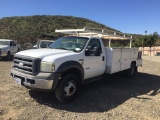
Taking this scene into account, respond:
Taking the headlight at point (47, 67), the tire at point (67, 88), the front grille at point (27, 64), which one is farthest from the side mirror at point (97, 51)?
the front grille at point (27, 64)

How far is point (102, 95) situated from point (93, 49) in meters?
1.56

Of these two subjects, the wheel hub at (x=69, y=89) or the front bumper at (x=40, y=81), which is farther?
the wheel hub at (x=69, y=89)

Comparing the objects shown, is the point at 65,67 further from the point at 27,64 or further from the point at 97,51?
the point at 97,51

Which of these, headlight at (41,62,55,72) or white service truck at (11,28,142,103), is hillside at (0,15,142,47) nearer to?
white service truck at (11,28,142,103)

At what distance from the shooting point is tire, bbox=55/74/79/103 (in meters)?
5.71

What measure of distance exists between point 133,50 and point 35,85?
6062mm

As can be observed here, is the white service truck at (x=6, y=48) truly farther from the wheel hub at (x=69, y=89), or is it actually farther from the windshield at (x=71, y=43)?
the wheel hub at (x=69, y=89)

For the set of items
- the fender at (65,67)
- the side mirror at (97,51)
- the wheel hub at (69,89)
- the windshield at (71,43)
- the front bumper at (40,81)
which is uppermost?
the windshield at (71,43)

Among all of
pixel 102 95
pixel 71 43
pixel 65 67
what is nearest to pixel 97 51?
pixel 71 43

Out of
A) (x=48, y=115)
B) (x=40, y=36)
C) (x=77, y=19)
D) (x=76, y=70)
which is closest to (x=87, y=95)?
(x=76, y=70)

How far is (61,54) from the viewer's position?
5969mm

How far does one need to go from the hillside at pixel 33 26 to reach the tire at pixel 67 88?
34302 millimetres

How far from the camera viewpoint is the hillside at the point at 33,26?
44.3 m

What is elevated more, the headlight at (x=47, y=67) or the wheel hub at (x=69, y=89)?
the headlight at (x=47, y=67)
